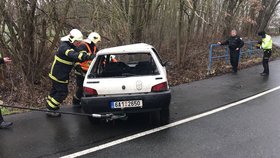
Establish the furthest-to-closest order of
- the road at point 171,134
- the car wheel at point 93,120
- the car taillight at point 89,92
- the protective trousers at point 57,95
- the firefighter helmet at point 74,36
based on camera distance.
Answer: the protective trousers at point 57,95 < the firefighter helmet at point 74,36 < the car wheel at point 93,120 < the car taillight at point 89,92 < the road at point 171,134

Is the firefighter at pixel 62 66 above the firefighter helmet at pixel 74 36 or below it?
below

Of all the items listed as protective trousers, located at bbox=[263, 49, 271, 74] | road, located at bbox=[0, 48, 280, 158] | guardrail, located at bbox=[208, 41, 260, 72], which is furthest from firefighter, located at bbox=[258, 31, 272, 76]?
road, located at bbox=[0, 48, 280, 158]

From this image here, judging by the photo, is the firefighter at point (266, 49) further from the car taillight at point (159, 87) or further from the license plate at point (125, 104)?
the license plate at point (125, 104)

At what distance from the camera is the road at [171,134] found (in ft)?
15.2

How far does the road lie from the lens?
4.64m

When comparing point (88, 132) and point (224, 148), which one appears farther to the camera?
point (88, 132)

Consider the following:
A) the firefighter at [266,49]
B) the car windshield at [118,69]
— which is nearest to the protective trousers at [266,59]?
the firefighter at [266,49]

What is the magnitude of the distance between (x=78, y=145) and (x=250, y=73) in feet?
30.5

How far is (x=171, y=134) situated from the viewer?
5398mm

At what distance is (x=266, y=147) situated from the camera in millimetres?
4746

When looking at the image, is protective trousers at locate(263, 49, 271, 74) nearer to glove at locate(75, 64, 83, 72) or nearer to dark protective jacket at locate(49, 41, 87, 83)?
glove at locate(75, 64, 83, 72)

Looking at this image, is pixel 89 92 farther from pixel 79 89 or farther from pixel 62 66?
pixel 79 89

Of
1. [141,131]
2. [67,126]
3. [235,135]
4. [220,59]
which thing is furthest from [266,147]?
[220,59]

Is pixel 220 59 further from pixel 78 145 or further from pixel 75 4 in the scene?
pixel 78 145
